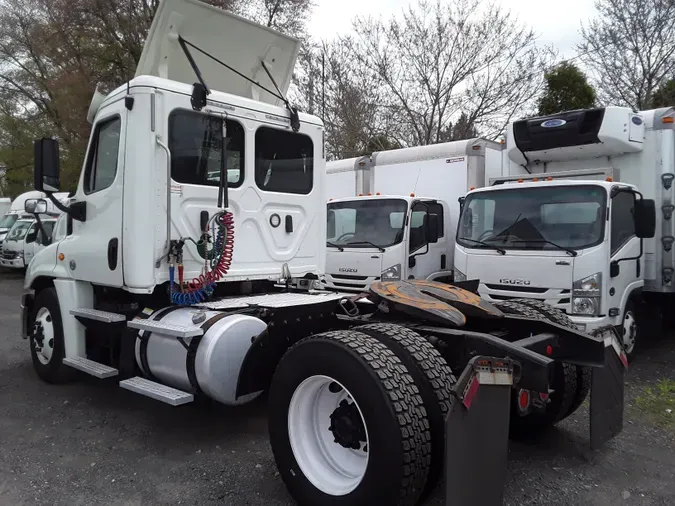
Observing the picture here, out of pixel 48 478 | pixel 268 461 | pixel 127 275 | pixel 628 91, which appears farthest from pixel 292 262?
pixel 628 91

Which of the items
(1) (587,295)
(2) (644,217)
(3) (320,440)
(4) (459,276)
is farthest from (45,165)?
(2) (644,217)

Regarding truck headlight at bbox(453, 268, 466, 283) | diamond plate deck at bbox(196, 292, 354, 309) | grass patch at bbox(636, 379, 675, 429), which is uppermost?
truck headlight at bbox(453, 268, 466, 283)

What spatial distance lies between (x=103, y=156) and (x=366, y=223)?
4.57m

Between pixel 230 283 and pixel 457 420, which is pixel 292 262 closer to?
pixel 230 283

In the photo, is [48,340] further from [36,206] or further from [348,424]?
[348,424]

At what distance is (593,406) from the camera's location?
12.0 ft

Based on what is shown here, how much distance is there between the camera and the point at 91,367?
4.95 metres

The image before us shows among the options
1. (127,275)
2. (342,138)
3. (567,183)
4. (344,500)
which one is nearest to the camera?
(344,500)

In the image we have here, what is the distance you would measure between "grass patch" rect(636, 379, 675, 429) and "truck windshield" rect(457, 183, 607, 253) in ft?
5.63

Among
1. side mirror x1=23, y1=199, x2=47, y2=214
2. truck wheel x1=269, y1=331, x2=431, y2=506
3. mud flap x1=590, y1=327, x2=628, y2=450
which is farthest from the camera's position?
side mirror x1=23, y1=199, x2=47, y2=214

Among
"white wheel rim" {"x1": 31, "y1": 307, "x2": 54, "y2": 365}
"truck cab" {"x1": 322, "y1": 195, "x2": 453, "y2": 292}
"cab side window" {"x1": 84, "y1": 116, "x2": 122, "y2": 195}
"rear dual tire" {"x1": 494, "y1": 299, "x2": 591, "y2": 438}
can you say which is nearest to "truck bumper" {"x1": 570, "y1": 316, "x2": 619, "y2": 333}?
"rear dual tire" {"x1": 494, "y1": 299, "x2": 591, "y2": 438}

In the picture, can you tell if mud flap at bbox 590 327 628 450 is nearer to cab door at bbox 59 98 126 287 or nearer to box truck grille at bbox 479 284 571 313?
→ box truck grille at bbox 479 284 571 313

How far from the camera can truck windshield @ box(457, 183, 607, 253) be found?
21.8ft

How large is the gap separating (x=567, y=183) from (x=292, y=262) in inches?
142
